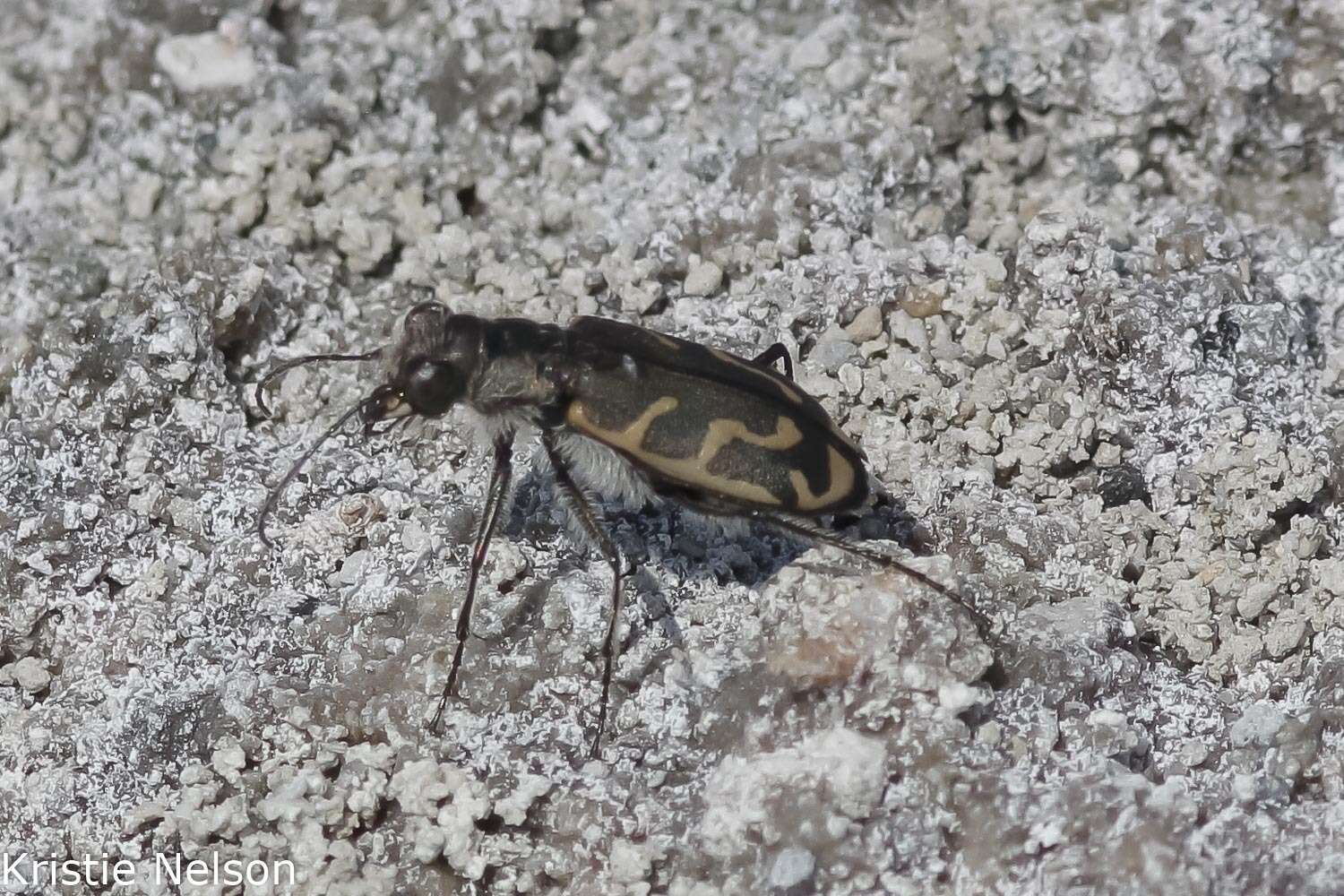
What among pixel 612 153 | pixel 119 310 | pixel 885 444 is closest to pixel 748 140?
pixel 612 153

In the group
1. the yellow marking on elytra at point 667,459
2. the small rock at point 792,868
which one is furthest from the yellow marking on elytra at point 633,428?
the small rock at point 792,868

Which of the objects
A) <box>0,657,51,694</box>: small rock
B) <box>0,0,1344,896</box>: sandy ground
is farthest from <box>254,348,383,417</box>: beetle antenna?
<box>0,657,51,694</box>: small rock

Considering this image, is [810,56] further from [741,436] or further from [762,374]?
[741,436]

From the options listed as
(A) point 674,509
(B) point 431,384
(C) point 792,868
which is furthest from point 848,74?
(C) point 792,868

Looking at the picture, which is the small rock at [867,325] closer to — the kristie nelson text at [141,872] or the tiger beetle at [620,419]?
the tiger beetle at [620,419]

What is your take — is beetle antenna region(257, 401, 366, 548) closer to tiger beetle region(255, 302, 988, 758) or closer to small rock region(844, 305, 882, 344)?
tiger beetle region(255, 302, 988, 758)

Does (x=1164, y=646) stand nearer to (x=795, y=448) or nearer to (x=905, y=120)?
(x=795, y=448)
